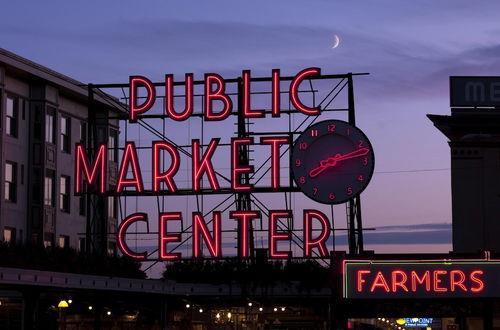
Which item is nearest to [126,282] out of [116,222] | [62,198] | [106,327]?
[106,327]

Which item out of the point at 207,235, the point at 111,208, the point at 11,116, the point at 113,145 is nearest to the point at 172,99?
the point at 207,235

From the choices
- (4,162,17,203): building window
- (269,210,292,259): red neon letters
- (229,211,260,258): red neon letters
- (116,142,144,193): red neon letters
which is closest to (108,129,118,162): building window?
(116,142,144,193): red neon letters

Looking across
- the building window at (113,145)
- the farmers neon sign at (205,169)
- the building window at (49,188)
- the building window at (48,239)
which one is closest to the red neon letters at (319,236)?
the farmers neon sign at (205,169)

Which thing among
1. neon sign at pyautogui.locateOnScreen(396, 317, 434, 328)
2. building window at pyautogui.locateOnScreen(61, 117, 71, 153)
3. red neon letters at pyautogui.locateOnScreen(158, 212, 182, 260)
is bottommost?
neon sign at pyautogui.locateOnScreen(396, 317, 434, 328)

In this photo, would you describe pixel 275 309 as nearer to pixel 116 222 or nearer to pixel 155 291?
pixel 155 291

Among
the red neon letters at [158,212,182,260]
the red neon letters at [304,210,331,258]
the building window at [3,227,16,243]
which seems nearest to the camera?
the red neon letters at [304,210,331,258]

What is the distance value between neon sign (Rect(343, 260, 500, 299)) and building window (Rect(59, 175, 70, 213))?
2481 centimetres

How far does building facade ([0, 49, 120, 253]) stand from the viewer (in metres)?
49.2

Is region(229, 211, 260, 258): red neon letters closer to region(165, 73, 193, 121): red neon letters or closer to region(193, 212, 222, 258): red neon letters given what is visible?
region(193, 212, 222, 258): red neon letters

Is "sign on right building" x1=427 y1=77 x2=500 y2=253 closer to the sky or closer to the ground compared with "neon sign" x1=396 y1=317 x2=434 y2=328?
closer to the sky

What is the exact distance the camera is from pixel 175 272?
47094 millimetres

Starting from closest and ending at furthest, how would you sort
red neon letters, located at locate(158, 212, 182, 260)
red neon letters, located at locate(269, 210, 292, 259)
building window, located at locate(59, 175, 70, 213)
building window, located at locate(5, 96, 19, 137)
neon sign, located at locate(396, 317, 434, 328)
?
neon sign, located at locate(396, 317, 434, 328), red neon letters, located at locate(269, 210, 292, 259), red neon letters, located at locate(158, 212, 182, 260), building window, located at locate(5, 96, 19, 137), building window, located at locate(59, 175, 70, 213)

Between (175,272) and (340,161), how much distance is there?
359 inches

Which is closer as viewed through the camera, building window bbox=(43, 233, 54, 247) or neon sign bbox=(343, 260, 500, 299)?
neon sign bbox=(343, 260, 500, 299)
